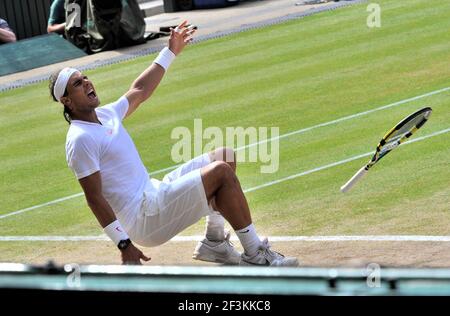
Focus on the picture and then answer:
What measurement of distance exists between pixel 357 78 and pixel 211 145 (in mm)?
3577

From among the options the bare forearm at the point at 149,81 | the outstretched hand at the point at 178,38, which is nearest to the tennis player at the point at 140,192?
the bare forearm at the point at 149,81

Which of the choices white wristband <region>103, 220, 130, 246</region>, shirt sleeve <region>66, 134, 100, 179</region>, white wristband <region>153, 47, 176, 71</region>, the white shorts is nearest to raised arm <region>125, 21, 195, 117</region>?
white wristband <region>153, 47, 176, 71</region>

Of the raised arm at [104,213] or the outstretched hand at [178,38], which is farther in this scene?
the outstretched hand at [178,38]

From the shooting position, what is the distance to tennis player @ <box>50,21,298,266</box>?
24.6 feet

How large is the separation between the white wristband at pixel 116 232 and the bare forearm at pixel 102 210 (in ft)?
0.09

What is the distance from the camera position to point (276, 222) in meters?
9.38

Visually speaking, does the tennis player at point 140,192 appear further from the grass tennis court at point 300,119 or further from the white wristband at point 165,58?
the grass tennis court at point 300,119

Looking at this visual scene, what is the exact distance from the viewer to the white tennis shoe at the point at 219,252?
8.11 m

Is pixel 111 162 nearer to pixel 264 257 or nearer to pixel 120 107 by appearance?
pixel 120 107

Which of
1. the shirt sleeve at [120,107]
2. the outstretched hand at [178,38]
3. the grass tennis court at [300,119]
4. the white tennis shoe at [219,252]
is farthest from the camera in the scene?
the grass tennis court at [300,119]

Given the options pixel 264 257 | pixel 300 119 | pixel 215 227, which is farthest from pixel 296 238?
pixel 300 119

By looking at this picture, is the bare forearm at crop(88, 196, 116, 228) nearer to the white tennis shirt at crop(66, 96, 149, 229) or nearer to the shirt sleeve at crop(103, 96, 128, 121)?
the white tennis shirt at crop(66, 96, 149, 229)
